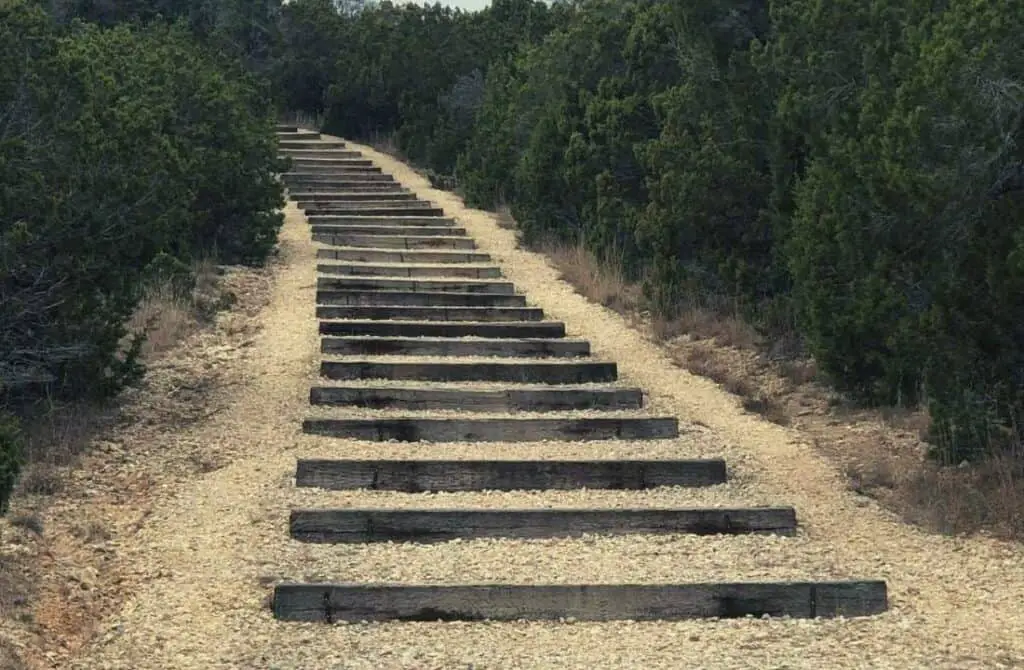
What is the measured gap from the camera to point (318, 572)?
6.09 meters

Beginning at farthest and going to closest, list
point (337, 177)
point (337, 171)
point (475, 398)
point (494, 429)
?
point (337, 171) < point (337, 177) < point (475, 398) < point (494, 429)

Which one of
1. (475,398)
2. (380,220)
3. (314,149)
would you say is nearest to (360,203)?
(380,220)

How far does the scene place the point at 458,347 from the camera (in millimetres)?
10633

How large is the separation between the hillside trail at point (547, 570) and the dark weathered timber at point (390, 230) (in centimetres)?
764

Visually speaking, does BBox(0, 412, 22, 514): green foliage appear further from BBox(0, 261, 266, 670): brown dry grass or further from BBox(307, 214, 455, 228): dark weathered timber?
BBox(307, 214, 455, 228): dark weathered timber

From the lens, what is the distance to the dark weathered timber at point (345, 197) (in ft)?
62.2

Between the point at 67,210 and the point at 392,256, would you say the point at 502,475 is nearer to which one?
the point at 67,210

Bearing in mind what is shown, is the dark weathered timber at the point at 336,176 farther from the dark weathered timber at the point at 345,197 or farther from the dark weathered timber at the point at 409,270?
the dark weathered timber at the point at 409,270

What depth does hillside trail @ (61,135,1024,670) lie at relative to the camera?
17.7 ft

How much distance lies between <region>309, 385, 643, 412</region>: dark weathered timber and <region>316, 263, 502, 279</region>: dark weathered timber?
472cm

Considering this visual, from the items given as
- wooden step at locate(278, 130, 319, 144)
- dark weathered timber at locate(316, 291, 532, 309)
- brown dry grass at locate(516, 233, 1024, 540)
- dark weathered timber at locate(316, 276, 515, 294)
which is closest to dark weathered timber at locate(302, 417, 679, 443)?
brown dry grass at locate(516, 233, 1024, 540)

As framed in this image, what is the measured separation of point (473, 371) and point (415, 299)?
2.60 meters

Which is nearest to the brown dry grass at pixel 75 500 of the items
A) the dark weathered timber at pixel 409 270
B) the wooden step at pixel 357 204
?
the dark weathered timber at pixel 409 270

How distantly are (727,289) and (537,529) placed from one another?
5.40 metres
